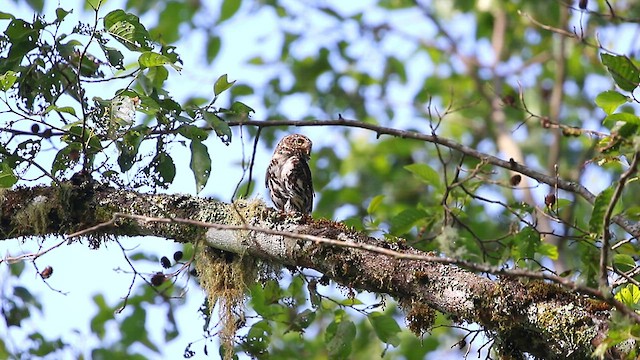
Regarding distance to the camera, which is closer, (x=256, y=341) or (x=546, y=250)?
(x=256, y=341)

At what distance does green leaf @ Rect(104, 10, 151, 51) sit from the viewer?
13.5 ft

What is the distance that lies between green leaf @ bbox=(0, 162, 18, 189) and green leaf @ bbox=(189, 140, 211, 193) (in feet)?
2.55

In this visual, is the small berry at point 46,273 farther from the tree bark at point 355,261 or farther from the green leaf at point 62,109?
the green leaf at point 62,109

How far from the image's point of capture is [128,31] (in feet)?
13.5

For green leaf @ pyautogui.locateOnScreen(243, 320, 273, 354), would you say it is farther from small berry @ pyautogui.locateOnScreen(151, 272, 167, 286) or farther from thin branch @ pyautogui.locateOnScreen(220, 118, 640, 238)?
thin branch @ pyautogui.locateOnScreen(220, 118, 640, 238)

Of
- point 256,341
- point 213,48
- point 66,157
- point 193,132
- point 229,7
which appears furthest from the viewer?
point 213,48

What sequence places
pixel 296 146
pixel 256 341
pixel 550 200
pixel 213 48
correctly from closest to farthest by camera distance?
pixel 550 200 < pixel 256 341 < pixel 296 146 < pixel 213 48

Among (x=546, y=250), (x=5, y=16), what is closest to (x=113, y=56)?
(x=5, y=16)

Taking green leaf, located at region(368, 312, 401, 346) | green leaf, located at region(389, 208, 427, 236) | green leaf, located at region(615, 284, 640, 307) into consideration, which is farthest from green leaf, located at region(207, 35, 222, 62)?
green leaf, located at region(615, 284, 640, 307)

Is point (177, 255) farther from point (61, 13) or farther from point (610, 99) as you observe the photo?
point (610, 99)

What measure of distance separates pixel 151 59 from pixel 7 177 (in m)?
0.81

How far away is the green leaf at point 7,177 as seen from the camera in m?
3.94

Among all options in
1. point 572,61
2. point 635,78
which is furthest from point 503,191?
point 635,78

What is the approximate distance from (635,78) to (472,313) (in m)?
1.25
